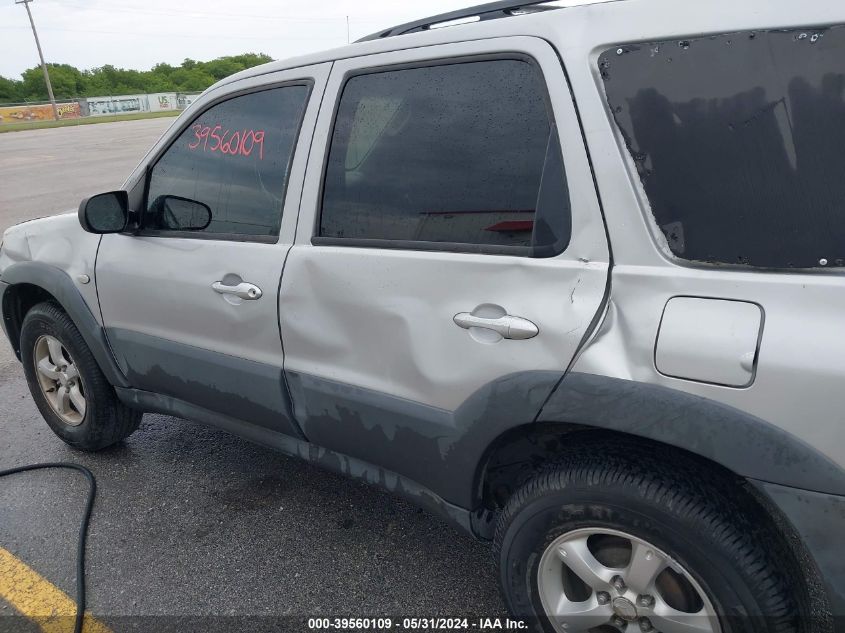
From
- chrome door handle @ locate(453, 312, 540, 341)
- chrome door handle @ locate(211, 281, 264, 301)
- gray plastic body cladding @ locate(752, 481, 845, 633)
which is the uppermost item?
chrome door handle @ locate(453, 312, 540, 341)

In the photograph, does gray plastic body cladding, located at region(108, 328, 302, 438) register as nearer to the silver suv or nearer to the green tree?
the silver suv

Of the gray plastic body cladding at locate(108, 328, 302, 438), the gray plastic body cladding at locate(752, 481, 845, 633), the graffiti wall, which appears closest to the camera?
the gray plastic body cladding at locate(752, 481, 845, 633)

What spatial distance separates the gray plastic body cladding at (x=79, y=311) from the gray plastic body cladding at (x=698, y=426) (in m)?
2.15

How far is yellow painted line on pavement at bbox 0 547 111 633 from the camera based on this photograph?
231 cm

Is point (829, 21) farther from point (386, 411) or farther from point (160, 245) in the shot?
point (160, 245)

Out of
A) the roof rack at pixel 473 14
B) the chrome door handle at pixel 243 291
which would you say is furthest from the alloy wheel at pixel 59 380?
the roof rack at pixel 473 14

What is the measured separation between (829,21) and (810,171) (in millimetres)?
312

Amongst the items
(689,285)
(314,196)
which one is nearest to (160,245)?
(314,196)

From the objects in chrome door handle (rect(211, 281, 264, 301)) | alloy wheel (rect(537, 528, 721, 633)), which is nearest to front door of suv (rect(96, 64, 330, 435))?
chrome door handle (rect(211, 281, 264, 301))

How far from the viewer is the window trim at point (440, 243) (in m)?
1.74

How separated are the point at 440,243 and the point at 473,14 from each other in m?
0.82

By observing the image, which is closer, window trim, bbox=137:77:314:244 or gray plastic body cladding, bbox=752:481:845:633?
gray plastic body cladding, bbox=752:481:845:633

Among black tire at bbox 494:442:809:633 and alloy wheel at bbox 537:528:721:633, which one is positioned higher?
black tire at bbox 494:442:809:633

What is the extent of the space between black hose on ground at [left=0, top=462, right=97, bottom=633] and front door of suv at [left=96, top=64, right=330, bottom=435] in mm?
567
